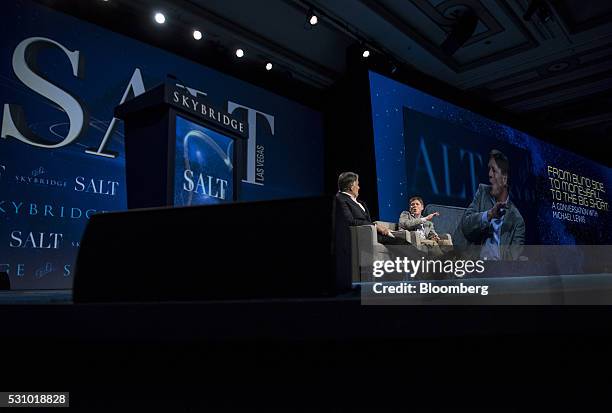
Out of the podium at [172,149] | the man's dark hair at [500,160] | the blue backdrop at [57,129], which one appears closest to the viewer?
the podium at [172,149]

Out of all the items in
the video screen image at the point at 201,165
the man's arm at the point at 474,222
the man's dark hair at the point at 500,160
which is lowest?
the video screen image at the point at 201,165

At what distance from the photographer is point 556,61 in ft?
18.3

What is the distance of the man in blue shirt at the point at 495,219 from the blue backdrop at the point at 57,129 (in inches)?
145

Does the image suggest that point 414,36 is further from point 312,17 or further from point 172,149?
point 172,149

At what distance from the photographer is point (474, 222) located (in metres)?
5.19

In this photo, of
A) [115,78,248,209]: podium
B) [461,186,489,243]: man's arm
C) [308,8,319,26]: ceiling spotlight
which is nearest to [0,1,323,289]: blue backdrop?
[308,8,319,26]: ceiling spotlight

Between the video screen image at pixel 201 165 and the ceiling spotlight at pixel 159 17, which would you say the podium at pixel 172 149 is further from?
the ceiling spotlight at pixel 159 17

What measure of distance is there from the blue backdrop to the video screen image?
2904 mm

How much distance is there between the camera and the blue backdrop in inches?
139

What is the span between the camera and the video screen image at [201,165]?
1.22m

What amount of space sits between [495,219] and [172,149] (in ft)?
15.2

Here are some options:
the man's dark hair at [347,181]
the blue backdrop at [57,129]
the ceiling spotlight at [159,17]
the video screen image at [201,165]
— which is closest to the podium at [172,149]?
the video screen image at [201,165]

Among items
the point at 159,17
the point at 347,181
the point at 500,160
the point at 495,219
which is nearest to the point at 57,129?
the point at 159,17

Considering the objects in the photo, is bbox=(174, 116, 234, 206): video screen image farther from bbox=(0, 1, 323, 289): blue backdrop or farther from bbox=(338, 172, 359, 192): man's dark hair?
bbox=(0, 1, 323, 289): blue backdrop
